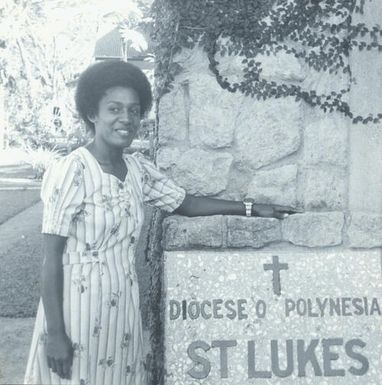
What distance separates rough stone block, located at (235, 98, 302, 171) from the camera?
8.53 feet

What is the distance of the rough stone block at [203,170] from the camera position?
8.56ft

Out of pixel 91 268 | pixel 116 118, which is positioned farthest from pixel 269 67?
pixel 91 268

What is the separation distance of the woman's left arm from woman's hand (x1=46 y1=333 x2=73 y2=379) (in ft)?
2.35

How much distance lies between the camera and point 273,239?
8.39ft

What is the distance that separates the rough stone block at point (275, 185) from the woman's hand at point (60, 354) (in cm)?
98

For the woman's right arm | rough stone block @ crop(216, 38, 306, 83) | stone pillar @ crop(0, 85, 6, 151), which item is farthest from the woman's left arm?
stone pillar @ crop(0, 85, 6, 151)

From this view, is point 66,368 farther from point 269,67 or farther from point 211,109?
point 269,67

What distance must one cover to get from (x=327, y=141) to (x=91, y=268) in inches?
43.7

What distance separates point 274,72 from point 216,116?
30 centimetres

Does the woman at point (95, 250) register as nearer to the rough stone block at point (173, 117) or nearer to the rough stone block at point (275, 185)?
the rough stone block at point (173, 117)

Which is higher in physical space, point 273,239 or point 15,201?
point 15,201

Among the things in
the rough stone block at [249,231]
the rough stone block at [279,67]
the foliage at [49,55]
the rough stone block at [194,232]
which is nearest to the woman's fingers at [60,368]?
the rough stone block at [194,232]

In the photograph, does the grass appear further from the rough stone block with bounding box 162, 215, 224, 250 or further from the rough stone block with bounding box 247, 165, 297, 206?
the rough stone block with bounding box 247, 165, 297, 206

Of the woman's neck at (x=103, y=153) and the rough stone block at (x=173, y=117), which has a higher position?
the rough stone block at (x=173, y=117)
